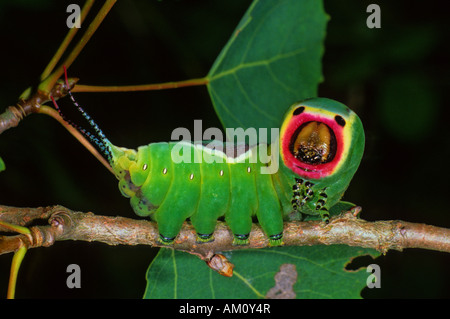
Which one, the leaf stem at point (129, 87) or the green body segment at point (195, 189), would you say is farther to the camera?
the leaf stem at point (129, 87)

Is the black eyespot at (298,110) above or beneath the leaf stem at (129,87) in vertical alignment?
beneath

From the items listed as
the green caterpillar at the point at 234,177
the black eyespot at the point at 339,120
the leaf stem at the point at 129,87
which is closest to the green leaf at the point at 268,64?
the leaf stem at the point at 129,87

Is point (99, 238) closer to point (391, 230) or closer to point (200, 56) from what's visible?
point (391, 230)

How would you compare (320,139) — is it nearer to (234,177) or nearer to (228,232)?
(234,177)

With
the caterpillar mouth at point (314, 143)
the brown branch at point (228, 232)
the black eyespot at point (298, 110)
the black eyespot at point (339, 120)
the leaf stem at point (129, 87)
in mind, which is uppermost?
the leaf stem at point (129, 87)

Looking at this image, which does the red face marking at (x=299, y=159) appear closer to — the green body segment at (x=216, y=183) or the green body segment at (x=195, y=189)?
the green body segment at (x=216, y=183)

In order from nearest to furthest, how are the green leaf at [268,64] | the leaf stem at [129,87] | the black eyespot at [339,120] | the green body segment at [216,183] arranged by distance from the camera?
the black eyespot at [339,120]
the green body segment at [216,183]
the leaf stem at [129,87]
the green leaf at [268,64]
